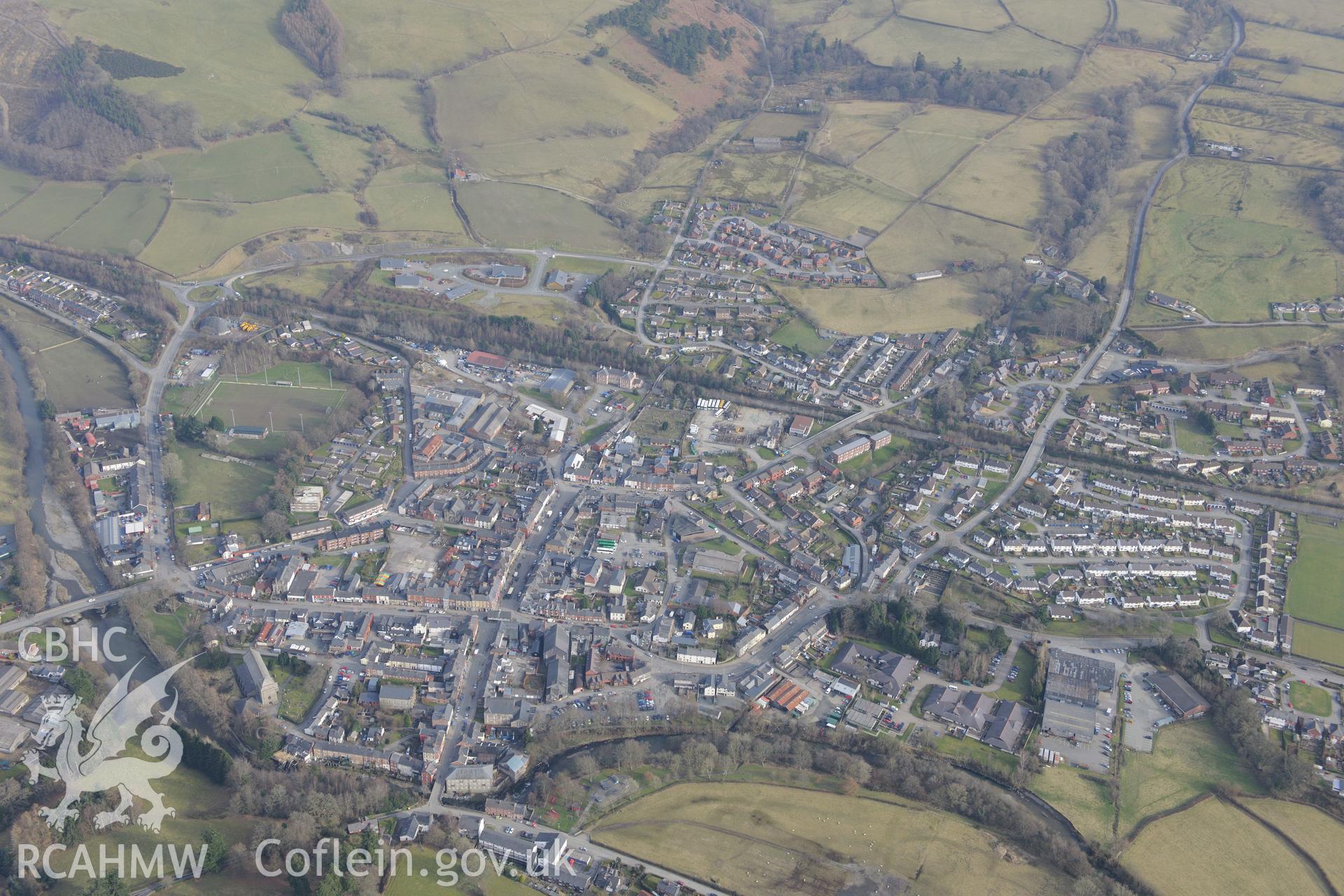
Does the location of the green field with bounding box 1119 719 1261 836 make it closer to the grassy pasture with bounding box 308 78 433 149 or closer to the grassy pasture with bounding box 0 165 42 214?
the grassy pasture with bounding box 308 78 433 149

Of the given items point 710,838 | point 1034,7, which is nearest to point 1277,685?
point 710,838

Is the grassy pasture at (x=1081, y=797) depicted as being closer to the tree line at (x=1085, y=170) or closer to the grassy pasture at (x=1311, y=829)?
the grassy pasture at (x=1311, y=829)

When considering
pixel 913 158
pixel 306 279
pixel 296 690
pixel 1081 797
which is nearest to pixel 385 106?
pixel 306 279

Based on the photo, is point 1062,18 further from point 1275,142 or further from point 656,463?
point 656,463

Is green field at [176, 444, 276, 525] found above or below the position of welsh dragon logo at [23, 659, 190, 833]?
above

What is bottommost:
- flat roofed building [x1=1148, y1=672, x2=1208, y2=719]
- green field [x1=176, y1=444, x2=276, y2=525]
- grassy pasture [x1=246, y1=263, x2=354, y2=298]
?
green field [x1=176, y1=444, x2=276, y2=525]

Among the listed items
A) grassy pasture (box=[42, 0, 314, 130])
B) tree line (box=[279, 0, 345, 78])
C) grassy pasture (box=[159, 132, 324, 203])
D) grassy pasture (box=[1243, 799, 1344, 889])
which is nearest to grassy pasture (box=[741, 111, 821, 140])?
tree line (box=[279, 0, 345, 78])

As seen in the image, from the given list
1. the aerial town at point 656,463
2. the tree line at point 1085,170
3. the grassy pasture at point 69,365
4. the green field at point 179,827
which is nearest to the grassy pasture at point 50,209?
the aerial town at point 656,463
